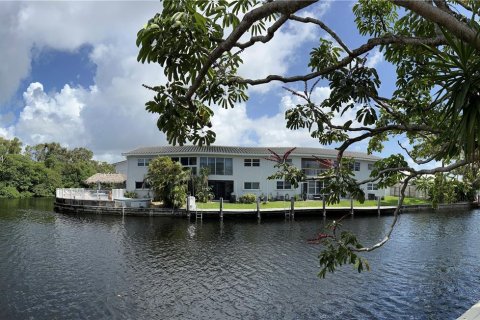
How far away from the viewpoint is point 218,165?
41.1 m

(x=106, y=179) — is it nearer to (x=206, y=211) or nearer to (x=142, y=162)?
(x=142, y=162)

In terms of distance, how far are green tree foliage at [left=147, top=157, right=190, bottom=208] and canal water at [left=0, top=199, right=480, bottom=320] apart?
22.6 ft

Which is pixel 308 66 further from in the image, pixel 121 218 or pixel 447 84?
pixel 121 218

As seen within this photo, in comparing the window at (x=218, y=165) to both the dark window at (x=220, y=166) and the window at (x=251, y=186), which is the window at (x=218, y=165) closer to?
the dark window at (x=220, y=166)

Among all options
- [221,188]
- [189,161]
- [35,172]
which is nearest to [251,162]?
[221,188]

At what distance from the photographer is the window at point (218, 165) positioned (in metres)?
40.8

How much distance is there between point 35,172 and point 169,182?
141 ft

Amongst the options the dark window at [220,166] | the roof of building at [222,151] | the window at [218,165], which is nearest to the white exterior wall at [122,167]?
the roof of building at [222,151]

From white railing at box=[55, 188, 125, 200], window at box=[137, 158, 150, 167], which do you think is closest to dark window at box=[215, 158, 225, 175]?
window at box=[137, 158, 150, 167]

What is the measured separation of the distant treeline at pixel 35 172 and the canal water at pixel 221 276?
41690 mm

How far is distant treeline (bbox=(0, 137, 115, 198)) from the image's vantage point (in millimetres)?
62906

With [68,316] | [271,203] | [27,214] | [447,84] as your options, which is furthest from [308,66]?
[27,214]

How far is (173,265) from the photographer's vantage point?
1752 cm

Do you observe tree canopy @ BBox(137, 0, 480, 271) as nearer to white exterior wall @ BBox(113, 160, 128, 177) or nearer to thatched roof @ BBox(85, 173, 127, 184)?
thatched roof @ BBox(85, 173, 127, 184)
